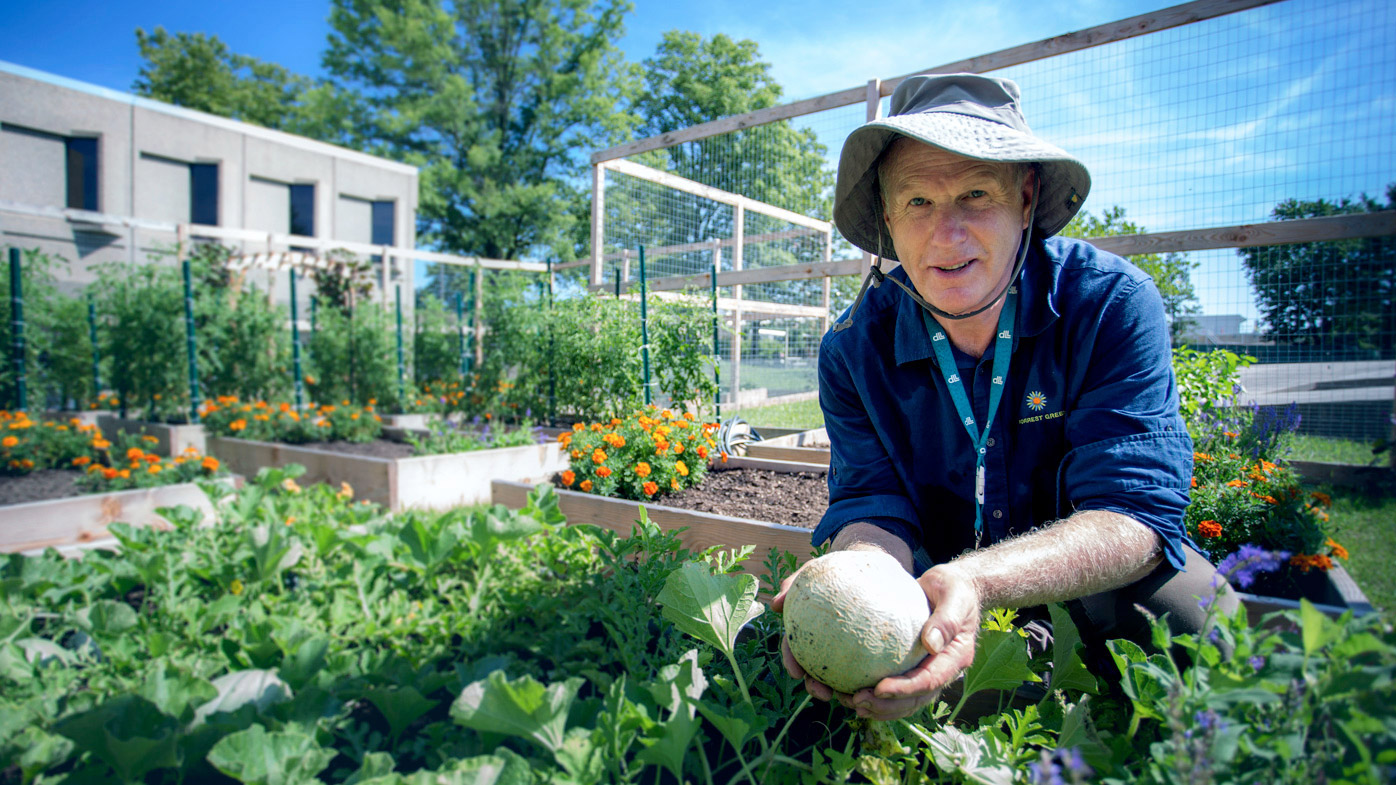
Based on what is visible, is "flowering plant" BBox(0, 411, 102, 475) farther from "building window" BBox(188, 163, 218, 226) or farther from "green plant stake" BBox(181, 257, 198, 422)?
"building window" BBox(188, 163, 218, 226)

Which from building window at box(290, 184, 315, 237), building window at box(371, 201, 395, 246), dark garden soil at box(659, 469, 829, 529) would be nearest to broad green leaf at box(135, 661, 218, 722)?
dark garden soil at box(659, 469, 829, 529)

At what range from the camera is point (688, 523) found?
3.06 m

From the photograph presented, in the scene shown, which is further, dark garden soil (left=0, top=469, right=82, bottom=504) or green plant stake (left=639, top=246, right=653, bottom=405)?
green plant stake (left=639, top=246, right=653, bottom=405)

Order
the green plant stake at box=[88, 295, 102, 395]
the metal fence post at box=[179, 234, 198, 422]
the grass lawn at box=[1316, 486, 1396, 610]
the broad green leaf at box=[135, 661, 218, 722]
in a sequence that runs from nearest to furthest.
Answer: the broad green leaf at box=[135, 661, 218, 722]
the grass lawn at box=[1316, 486, 1396, 610]
the metal fence post at box=[179, 234, 198, 422]
the green plant stake at box=[88, 295, 102, 395]

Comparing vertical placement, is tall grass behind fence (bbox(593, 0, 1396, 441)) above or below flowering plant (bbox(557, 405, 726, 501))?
above

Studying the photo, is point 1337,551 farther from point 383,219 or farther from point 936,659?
point 383,219

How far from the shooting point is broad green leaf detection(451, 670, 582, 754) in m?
0.98

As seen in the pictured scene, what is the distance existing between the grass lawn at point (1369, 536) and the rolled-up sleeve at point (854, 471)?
1.98 meters

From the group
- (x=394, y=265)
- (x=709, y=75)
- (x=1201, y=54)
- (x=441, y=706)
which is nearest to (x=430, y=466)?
(x=441, y=706)

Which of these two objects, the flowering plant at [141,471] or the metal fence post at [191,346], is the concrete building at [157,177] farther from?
the flowering plant at [141,471]

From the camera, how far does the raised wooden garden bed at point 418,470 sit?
4488 mm

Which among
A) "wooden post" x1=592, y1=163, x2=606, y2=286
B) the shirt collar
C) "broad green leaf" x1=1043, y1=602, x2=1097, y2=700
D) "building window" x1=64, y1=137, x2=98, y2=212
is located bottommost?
"broad green leaf" x1=1043, y1=602, x2=1097, y2=700

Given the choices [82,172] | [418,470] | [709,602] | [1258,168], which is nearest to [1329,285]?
[1258,168]

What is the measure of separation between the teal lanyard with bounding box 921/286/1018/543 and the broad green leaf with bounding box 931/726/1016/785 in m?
0.71
